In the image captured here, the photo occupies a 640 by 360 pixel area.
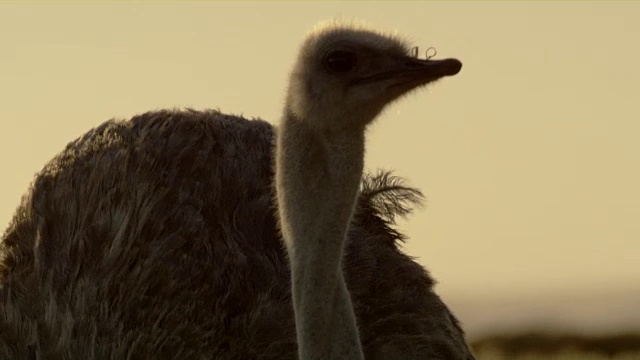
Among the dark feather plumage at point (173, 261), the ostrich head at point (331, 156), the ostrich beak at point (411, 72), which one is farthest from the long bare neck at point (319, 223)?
the dark feather plumage at point (173, 261)

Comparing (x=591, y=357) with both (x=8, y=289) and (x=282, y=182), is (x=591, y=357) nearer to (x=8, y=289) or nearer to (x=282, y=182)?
(x=8, y=289)

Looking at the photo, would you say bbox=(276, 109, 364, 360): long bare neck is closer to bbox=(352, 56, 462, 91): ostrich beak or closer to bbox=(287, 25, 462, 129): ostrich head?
bbox=(287, 25, 462, 129): ostrich head

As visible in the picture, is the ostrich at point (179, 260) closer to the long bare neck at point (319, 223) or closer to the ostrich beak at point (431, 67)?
the long bare neck at point (319, 223)

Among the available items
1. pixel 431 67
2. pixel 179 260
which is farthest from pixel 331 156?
pixel 179 260

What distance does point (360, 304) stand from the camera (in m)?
8.51

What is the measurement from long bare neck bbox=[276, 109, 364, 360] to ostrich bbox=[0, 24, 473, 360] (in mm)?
241

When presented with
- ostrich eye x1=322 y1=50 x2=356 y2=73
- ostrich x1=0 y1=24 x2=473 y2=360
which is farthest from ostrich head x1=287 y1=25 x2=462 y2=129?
ostrich x1=0 y1=24 x2=473 y2=360

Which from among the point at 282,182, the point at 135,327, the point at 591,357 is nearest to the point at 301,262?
the point at 282,182

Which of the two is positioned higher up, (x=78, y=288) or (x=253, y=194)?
(x=253, y=194)

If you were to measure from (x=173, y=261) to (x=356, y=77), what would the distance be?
1717 mm

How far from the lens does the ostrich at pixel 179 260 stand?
813 cm

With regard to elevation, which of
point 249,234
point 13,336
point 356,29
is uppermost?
point 356,29

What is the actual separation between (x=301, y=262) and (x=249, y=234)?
5.30 ft

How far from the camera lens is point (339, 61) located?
6949 millimetres
